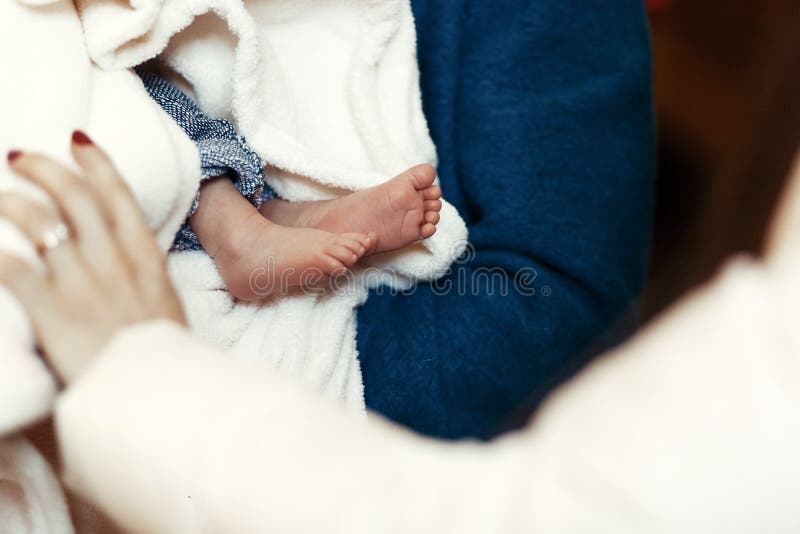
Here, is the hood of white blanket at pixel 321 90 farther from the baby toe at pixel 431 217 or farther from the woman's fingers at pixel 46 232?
the woman's fingers at pixel 46 232

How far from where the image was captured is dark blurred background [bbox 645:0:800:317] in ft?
3.79

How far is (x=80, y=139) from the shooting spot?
48 centimetres

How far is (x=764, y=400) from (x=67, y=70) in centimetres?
49

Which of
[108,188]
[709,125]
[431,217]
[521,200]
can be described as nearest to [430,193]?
[431,217]

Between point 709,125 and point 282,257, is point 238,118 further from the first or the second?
point 709,125

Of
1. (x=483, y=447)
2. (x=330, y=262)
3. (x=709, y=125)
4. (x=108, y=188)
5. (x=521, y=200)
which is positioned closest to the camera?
(x=483, y=447)

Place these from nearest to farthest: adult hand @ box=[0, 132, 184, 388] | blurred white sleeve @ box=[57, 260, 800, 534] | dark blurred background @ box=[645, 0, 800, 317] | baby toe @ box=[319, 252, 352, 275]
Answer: blurred white sleeve @ box=[57, 260, 800, 534] < adult hand @ box=[0, 132, 184, 388] < baby toe @ box=[319, 252, 352, 275] < dark blurred background @ box=[645, 0, 800, 317]

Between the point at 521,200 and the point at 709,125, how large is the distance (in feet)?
2.44

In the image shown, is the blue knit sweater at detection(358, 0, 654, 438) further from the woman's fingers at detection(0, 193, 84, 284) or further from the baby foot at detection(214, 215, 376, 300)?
the woman's fingers at detection(0, 193, 84, 284)

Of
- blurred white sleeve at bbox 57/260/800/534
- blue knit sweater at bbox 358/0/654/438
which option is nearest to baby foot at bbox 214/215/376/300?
blue knit sweater at bbox 358/0/654/438

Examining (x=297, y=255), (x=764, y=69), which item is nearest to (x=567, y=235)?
(x=297, y=255)

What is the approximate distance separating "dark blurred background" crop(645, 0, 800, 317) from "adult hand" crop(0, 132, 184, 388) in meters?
0.90

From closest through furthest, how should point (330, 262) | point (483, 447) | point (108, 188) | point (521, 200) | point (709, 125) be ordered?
point (483, 447) < point (108, 188) < point (330, 262) < point (521, 200) < point (709, 125)

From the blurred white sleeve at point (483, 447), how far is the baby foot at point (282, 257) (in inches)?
8.2
